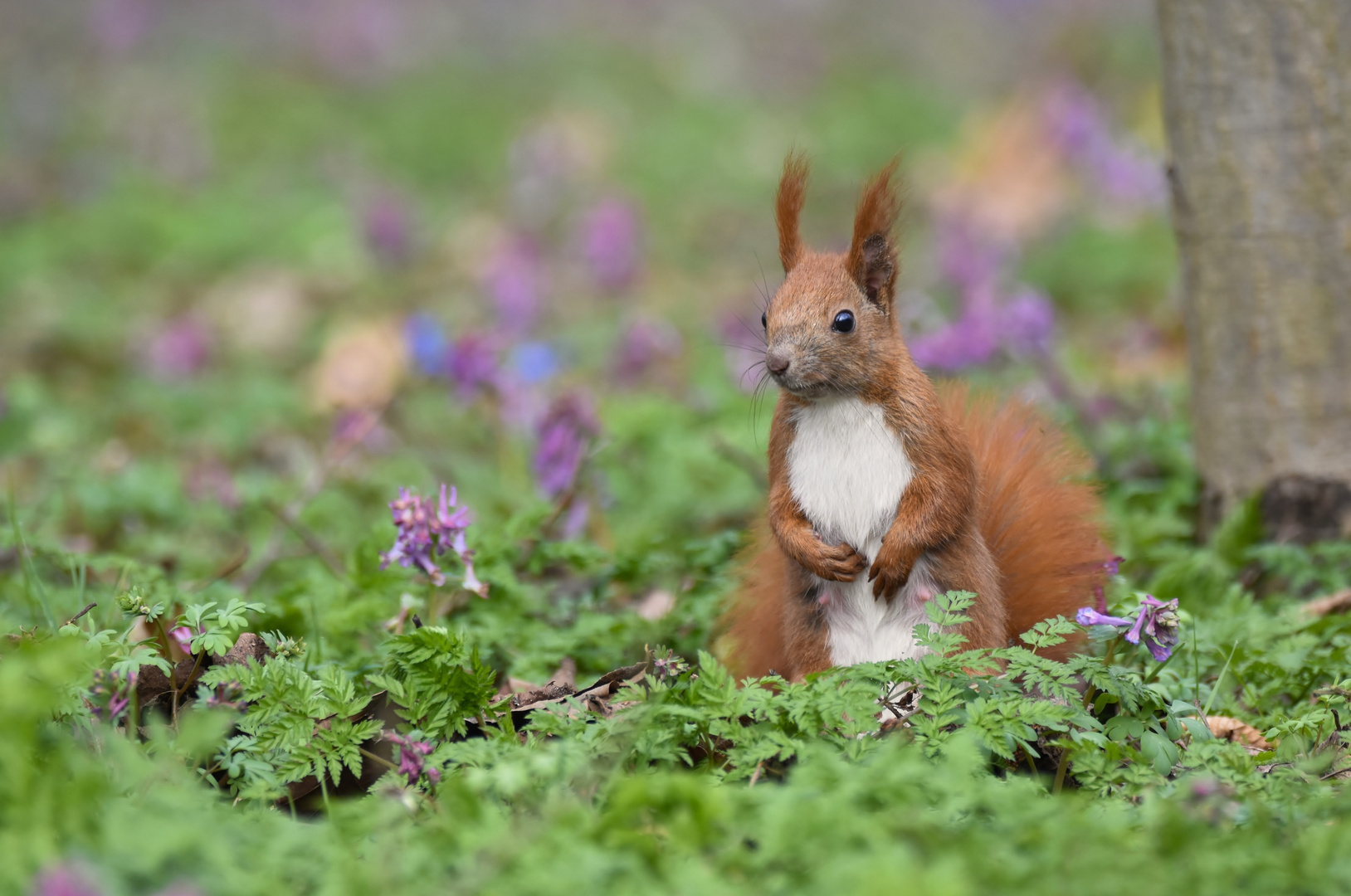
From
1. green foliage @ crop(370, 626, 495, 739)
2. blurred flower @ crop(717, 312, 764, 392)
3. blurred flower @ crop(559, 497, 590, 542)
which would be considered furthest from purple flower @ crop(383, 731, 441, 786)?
blurred flower @ crop(717, 312, 764, 392)

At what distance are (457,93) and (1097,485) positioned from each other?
11.9m

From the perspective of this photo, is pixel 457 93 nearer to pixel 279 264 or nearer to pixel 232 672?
pixel 279 264

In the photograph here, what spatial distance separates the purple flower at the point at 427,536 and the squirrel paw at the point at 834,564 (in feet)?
2.31

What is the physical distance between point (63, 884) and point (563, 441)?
2.42 meters

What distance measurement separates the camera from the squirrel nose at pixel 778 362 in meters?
2.38

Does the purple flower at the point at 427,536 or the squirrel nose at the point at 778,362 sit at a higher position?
the squirrel nose at the point at 778,362

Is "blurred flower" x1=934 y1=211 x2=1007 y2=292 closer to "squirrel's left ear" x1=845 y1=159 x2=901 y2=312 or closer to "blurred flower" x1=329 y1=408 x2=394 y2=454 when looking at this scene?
"blurred flower" x1=329 y1=408 x2=394 y2=454

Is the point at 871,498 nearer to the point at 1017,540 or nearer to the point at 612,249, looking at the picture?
the point at 1017,540

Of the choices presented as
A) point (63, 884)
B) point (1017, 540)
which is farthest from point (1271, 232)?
point (63, 884)

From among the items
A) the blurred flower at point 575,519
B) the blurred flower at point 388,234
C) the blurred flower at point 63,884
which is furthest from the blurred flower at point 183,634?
the blurred flower at point 388,234

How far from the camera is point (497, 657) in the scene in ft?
9.50

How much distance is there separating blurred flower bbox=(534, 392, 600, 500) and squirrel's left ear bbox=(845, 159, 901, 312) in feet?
4.72

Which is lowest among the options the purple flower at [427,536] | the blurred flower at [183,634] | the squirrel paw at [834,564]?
the squirrel paw at [834,564]

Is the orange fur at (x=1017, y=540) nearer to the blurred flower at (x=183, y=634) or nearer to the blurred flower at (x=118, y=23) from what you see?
the blurred flower at (x=183, y=634)
